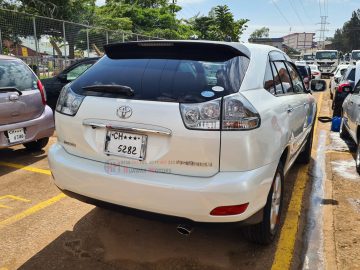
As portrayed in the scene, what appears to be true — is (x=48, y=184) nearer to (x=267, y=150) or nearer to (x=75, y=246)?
(x=75, y=246)

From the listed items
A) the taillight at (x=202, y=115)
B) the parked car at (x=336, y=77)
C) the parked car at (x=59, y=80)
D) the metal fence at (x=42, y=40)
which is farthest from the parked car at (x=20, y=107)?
the parked car at (x=336, y=77)

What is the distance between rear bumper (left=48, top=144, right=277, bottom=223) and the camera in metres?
2.43

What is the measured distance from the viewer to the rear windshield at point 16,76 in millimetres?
5148

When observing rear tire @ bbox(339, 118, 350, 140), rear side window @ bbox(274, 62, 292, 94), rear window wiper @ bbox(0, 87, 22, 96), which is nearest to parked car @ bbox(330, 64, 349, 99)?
rear tire @ bbox(339, 118, 350, 140)

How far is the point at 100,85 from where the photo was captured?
2.84 metres

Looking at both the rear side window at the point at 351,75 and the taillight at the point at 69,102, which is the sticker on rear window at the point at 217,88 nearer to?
the taillight at the point at 69,102

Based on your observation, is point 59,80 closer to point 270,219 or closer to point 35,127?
point 35,127

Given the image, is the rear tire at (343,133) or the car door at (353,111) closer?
the car door at (353,111)

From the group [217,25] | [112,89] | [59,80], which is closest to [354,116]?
[112,89]

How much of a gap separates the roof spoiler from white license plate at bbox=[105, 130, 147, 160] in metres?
0.72

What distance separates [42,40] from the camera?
12.4 meters

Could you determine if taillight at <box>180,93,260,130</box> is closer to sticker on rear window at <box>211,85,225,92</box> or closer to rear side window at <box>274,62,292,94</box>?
sticker on rear window at <box>211,85,225,92</box>

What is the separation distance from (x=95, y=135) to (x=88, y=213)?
1364 millimetres

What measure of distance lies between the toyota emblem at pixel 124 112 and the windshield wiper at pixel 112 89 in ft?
0.37
